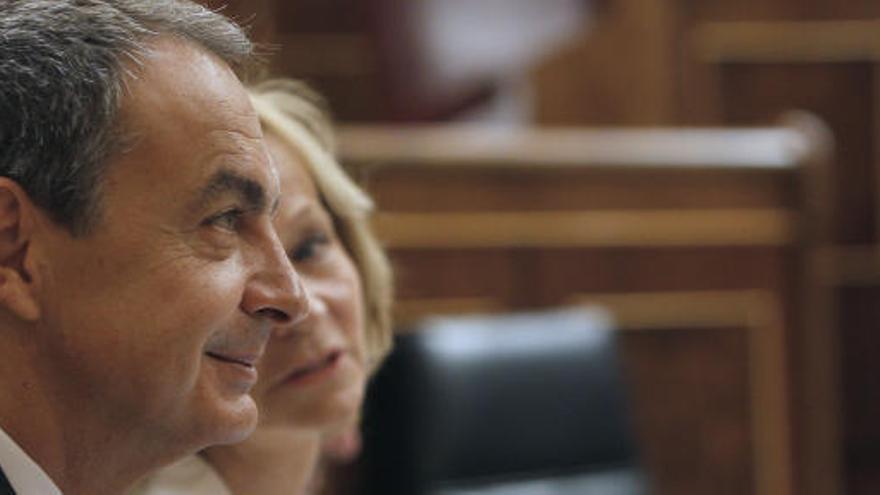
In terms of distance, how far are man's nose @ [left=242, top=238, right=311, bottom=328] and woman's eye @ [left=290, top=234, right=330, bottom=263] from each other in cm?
33

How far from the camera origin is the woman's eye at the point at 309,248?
3.36 feet

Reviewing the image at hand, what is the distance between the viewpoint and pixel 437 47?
9.52 ft

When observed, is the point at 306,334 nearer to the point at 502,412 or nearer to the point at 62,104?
the point at 62,104

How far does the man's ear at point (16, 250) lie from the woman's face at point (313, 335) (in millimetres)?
330

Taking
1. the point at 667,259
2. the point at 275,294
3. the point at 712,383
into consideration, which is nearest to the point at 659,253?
the point at 667,259

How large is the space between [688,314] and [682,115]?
4.73ft

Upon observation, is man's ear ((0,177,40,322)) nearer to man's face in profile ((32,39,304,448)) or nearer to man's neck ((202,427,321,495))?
man's face in profile ((32,39,304,448))

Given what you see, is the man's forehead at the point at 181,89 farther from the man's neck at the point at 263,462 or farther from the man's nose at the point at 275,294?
the man's neck at the point at 263,462

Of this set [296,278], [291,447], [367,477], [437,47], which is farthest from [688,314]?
[296,278]

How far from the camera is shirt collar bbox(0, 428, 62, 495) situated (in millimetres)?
626

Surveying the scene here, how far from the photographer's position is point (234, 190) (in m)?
0.67

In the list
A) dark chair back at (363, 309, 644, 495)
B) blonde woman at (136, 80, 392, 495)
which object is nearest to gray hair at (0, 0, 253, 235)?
blonde woman at (136, 80, 392, 495)

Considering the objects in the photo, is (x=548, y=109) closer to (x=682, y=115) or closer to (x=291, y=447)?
(x=682, y=115)

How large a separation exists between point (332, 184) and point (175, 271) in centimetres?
40
